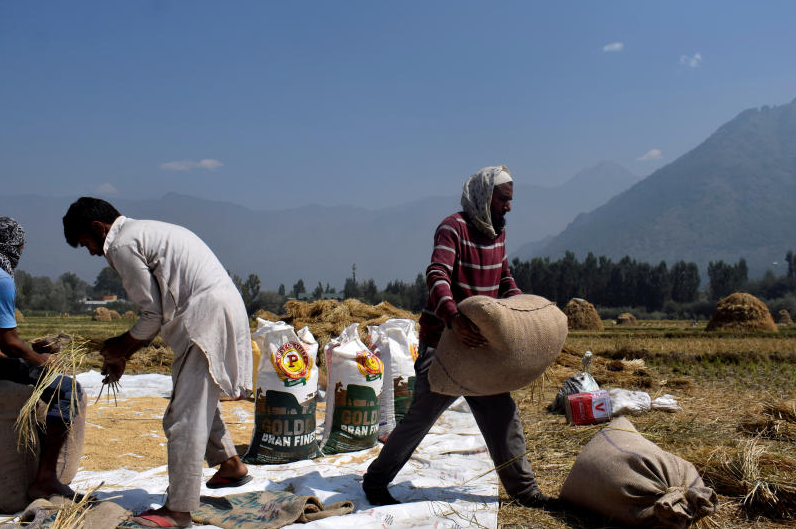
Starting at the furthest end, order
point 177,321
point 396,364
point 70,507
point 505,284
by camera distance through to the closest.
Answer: point 396,364 → point 505,284 → point 177,321 → point 70,507

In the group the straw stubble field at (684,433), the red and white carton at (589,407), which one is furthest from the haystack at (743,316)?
the red and white carton at (589,407)

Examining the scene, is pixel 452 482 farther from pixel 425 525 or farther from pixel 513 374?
pixel 513 374

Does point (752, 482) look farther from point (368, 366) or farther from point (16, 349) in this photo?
point (16, 349)

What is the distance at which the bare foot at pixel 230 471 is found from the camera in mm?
3645

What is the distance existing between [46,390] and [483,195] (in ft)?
8.38

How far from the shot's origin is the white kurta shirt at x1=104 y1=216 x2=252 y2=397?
9.71ft

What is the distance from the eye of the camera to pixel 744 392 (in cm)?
732

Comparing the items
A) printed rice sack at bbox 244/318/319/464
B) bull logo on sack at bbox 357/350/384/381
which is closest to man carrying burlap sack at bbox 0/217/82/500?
printed rice sack at bbox 244/318/319/464

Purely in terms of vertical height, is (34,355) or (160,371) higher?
(34,355)

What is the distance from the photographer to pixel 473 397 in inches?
136

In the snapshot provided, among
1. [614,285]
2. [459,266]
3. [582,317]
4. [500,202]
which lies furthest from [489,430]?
[614,285]

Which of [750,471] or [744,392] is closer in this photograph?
[750,471]

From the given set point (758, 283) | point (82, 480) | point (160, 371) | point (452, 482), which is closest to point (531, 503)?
point (452, 482)

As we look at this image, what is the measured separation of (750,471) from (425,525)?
1.75 m
